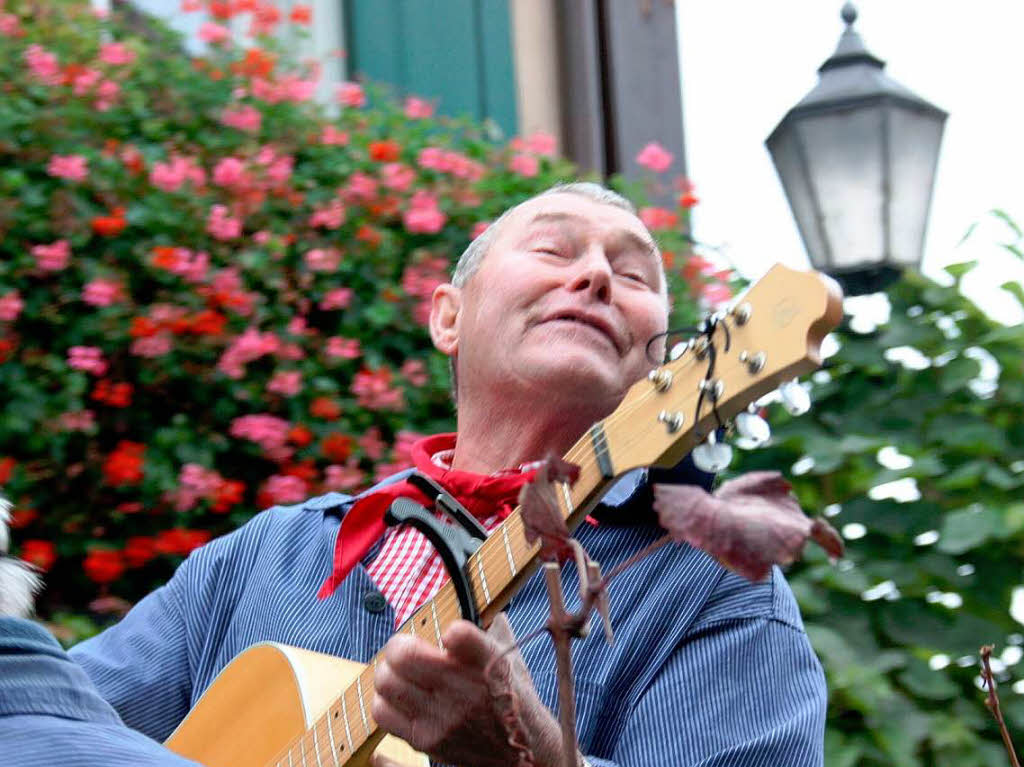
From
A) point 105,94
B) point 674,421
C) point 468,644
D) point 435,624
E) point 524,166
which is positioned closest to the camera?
point 468,644

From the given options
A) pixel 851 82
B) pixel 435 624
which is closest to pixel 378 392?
pixel 851 82

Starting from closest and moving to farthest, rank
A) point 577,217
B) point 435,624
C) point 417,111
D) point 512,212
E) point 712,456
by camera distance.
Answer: point 712,456, point 435,624, point 577,217, point 512,212, point 417,111

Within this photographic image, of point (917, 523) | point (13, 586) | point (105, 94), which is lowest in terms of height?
point (917, 523)

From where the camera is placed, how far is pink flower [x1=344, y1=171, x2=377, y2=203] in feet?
12.7

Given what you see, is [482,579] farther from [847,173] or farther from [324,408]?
[847,173]

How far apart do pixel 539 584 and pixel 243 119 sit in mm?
2072

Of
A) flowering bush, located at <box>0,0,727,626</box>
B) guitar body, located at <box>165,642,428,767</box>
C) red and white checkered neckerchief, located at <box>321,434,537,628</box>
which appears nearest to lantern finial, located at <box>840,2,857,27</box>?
flowering bush, located at <box>0,0,727,626</box>

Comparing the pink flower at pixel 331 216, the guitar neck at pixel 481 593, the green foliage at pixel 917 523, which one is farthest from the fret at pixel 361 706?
the pink flower at pixel 331 216

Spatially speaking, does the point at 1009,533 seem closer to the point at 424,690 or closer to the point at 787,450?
the point at 787,450

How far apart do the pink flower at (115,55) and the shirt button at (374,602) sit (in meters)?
2.04

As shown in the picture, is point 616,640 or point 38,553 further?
point 38,553

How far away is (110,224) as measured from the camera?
352 centimetres

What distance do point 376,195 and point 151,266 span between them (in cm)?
61

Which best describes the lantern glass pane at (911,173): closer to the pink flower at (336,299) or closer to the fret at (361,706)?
the pink flower at (336,299)
